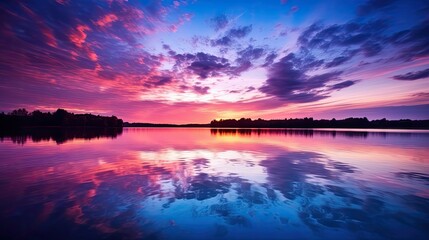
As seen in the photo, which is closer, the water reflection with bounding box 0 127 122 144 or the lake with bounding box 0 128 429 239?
the lake with bounding box 0 128 429 239

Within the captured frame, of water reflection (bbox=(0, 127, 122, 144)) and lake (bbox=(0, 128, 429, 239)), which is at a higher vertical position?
water reflection (bbox=(0, 127, 122, 144))

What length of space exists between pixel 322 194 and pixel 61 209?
36.1 feet

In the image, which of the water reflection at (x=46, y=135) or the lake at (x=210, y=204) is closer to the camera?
the lake at (x=210, y=204)

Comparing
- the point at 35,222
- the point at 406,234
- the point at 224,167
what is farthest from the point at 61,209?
the point at 406,234

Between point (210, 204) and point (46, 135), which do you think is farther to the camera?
point (46, 135)

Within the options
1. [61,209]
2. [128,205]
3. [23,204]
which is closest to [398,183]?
[128,205]

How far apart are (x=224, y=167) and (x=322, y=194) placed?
24.7 ft

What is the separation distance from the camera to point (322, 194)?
33.3ft

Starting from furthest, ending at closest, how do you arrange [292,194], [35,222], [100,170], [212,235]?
[100,170] → [292,194] → [35,222] → [212,235]

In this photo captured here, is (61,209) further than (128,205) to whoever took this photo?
No

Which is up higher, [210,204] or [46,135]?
[46,135]

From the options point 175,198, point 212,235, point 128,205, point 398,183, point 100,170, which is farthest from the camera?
point 100,170

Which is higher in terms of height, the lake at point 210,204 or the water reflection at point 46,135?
the water reflection at point 46,135

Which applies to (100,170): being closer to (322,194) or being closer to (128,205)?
(128,205)
